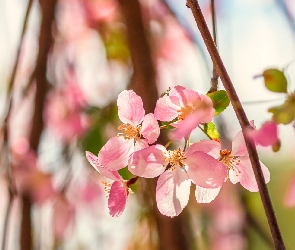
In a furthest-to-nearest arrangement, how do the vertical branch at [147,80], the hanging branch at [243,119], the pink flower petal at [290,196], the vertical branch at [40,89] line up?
the vertical branch at [40,89] < the vertical branch at [147,80] < the pink flower petal at [290,196] < the hanging branch at [243,119]

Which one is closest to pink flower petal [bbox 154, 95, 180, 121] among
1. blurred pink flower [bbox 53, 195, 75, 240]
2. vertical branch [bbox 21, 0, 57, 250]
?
vertical branch [bbox 21, 0, 57, 250]

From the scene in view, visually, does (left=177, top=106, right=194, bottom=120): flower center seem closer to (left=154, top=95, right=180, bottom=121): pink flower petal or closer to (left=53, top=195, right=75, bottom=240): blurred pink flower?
(left=154, top=95, right=180, bottom=121): pink flower petal

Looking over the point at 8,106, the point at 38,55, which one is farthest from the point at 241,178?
the point at 38,55

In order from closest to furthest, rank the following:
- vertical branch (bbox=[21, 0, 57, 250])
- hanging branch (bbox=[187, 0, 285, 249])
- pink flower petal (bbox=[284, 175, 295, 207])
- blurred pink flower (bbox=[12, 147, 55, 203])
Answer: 1. hanging branch (bbox=[187, 0, 285, 249])
2. pink flower petal (bbox=[284, 175, 295, 207])
3. vertical branch (bbox=[21, 0, 57, 250])
4. blurred pink flower (bbox=[12, 147, 55, 203])

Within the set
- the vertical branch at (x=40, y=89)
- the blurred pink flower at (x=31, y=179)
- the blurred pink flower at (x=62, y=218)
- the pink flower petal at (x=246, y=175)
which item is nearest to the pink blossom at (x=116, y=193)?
the pink flower petal at (x=246, y=175)

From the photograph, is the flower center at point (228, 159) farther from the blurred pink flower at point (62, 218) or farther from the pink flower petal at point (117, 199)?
the blurred pink flower at point (62, 218)

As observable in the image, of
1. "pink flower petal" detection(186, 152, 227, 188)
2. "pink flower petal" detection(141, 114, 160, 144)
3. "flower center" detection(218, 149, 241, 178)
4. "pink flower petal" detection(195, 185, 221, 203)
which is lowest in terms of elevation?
"pink flower petal" detection(195, 185, 221, 203)
